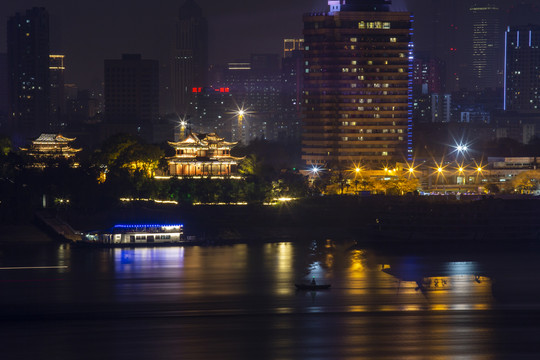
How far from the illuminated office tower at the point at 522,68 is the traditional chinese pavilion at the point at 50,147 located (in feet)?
240

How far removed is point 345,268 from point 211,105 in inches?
3067

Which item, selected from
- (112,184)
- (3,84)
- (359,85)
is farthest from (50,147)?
(3,84)

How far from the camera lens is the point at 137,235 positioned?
4125 cm

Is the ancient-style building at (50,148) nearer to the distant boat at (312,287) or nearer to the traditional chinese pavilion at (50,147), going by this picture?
the traditional chinese pavilion at (50,147)

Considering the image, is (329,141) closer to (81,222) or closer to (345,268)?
(81,222)

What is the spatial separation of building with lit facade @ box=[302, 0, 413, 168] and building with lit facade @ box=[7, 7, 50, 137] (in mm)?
47471

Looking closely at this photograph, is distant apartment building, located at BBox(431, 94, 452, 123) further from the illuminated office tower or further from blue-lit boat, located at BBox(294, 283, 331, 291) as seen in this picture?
blue-lit boat, located at BBox(294, 283, 331, 291)

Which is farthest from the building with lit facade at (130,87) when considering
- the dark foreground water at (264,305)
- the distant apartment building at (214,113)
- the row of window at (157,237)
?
the dark foreground water at (264,305)

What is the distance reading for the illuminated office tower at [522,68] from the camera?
11638 cm

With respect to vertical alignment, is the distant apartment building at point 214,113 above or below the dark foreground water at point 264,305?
above

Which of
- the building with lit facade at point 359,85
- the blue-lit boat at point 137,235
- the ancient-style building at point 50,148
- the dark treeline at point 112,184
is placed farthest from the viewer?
the building with lit facade at point 359,85

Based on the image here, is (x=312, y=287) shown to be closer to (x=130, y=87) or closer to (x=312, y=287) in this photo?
(x=312, y=287)

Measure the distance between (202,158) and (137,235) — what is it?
12.0 metres

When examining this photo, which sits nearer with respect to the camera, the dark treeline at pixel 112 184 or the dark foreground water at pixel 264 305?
the dark foreground water at pixel 264 305
